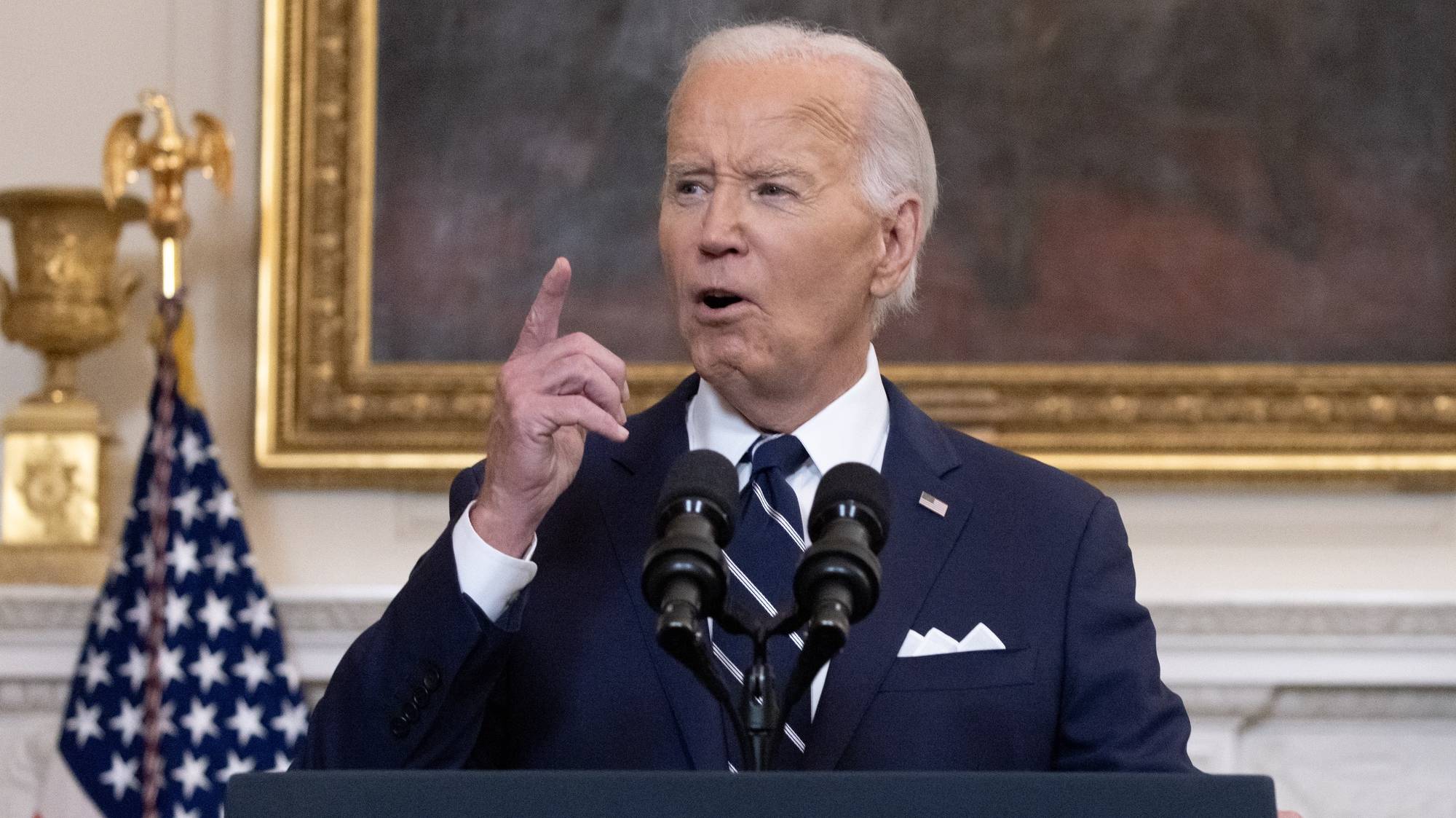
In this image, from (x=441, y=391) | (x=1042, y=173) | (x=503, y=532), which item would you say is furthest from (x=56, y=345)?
(x=503, y=532)

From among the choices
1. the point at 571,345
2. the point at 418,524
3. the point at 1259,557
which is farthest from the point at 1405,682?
the point at 571,345

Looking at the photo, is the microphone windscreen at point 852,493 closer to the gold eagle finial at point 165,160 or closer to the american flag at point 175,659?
the american flag at point 175,659

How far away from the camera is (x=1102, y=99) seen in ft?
16.6

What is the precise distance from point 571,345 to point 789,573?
1.54 feet

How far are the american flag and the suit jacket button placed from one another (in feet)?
8.48

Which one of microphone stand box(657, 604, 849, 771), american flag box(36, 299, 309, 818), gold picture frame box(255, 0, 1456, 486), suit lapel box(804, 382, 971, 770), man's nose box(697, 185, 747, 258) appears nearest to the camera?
microphone stand box(657, 604, 849, 771)

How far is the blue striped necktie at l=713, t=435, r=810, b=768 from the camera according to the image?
215 cm

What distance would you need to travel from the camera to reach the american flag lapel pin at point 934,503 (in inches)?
93.9

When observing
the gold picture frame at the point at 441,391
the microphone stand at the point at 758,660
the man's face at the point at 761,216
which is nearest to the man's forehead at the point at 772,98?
the man's face at the point at 761,216

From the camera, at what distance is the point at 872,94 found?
8.04ft

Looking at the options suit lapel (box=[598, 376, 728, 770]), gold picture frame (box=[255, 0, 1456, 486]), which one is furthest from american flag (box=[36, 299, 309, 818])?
suit lapel (box=[598, 376, 728, 770])

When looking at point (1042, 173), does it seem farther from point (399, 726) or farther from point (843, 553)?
point (843, 553)

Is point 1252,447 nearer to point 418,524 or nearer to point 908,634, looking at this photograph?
point 418,524

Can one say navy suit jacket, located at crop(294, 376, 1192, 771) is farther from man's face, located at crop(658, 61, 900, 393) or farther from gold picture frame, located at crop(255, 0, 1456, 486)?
gold picture frame, located at crop(255, 0, 1456, 486)
